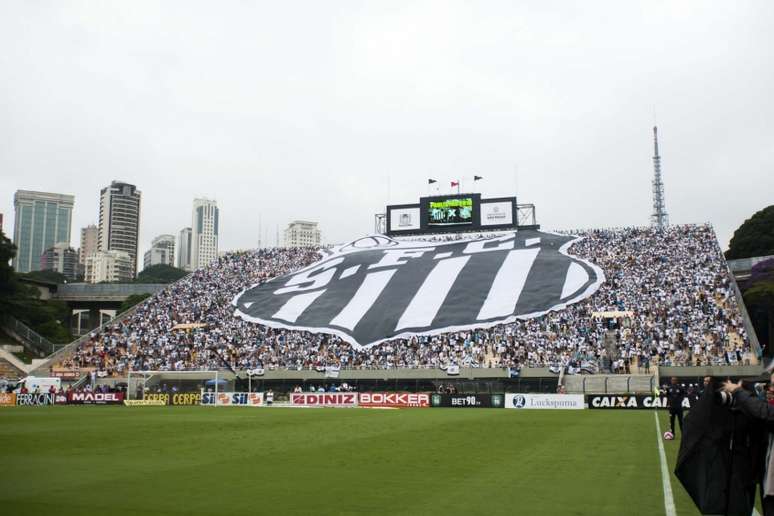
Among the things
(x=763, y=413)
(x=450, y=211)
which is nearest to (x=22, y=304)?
(x=450, y=211)

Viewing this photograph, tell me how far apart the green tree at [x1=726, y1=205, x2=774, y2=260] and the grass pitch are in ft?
211

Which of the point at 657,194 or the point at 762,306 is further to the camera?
the point at 657,194

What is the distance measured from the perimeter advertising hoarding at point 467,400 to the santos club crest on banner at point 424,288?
1328 centimetres

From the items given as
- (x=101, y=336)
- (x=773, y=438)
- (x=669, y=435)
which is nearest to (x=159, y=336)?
(x=101, y=336)

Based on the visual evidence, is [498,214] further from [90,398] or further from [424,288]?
[90,398]

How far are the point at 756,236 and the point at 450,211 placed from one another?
122 ft

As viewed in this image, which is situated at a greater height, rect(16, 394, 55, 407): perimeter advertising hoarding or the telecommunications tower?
the telecommunications tower

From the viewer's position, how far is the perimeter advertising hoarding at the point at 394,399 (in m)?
41.7

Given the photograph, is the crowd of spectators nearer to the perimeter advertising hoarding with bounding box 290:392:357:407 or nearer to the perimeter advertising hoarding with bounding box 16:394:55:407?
the perimeter advertising hoarding with bounding box 290:392:357:407

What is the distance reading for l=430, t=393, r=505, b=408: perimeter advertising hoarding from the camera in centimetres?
4006

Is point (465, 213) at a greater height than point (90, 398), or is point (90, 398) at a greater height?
point (465, 213)

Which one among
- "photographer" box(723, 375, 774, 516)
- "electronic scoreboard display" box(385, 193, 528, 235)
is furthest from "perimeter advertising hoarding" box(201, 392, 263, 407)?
"photographer" box(723, 375, 774, 516)

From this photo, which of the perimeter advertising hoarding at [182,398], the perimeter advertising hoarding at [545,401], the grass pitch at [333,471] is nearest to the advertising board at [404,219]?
the perimeter advertising hoarding at [182,398]

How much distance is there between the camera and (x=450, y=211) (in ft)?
227
